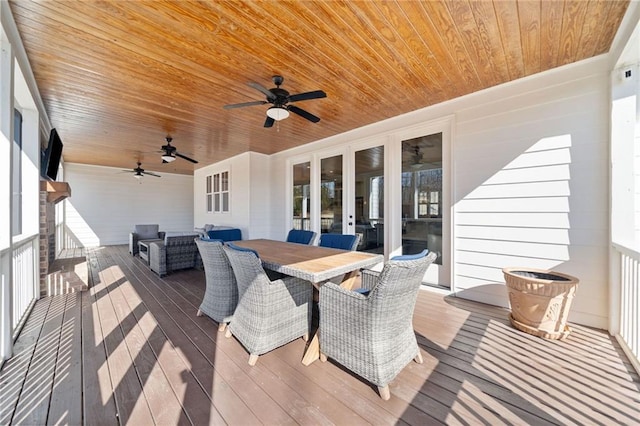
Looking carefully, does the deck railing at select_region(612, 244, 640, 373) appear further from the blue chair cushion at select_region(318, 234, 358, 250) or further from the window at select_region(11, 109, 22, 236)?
the window at select_region(11, 109, 22, 236)

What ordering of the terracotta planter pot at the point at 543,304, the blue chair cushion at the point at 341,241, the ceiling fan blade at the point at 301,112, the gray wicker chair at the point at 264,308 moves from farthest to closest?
the blue chair cushion at the point at 341,241, the ceiling fan blade at the point at 301,112, the terracotta planter pot at the point at 543,304, the gray wicker chair at the point at 264,308

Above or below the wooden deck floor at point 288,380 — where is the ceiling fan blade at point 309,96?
above

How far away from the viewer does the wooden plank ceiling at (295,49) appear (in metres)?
1.89

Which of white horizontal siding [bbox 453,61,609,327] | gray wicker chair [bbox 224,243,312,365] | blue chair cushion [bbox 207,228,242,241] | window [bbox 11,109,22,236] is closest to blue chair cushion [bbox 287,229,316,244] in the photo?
gray wicker chair [bbox 224,243,312,365]

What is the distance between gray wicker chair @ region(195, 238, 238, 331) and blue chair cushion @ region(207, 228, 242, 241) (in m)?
2.40

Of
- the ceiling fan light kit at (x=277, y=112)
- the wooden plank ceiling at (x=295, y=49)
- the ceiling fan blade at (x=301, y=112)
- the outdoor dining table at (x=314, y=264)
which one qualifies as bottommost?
the outdoor dining table at (x=314, y=264)

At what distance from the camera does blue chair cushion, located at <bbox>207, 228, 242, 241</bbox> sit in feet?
17.3

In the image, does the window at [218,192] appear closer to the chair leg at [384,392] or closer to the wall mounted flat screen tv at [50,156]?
Answer: the wall mounted flat screen tv at [50,156]

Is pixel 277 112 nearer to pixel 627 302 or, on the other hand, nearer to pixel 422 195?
pixel 422 195

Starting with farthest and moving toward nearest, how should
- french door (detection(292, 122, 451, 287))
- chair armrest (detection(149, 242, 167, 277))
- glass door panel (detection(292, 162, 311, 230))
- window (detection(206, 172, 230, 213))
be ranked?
window (detection(206, 172, 230, 213)), glass door panel (detection(292, 162, 311, 230)), chair armrest (detection(149, 242, 167, 277)), french door (detection(292, 122, 451, 287))

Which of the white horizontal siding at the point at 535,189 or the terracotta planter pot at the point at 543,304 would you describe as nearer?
the terracotta planter pot at the point at 543,304

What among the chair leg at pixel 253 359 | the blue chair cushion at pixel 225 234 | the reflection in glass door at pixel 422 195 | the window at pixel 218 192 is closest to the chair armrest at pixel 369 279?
the chair leg at pixel 253 359

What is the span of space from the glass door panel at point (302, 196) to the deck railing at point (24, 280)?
4036 mm

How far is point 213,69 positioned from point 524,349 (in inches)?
153
